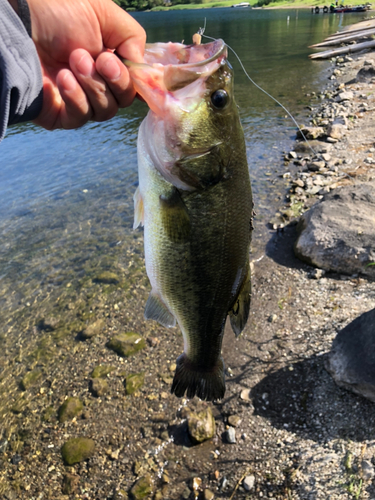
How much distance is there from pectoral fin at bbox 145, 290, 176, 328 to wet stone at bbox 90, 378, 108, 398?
8.82 ft

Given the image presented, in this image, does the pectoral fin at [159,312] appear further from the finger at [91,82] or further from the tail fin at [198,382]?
the finger at [91,82]

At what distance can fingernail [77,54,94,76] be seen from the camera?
2160 mm

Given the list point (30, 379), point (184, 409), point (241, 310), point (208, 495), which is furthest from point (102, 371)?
point (241, 310)

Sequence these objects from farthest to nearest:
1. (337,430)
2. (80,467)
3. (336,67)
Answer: (336,67) < (80,467) < (337,430)

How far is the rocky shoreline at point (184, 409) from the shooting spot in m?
3.55

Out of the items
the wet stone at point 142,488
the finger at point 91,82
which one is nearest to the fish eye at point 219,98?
the finger at point 91,82

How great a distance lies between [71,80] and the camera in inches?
87.9

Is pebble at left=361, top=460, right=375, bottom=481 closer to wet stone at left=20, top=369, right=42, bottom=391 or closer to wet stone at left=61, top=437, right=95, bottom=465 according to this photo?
wet stone at left=61, top=437, right=95, bottom=465

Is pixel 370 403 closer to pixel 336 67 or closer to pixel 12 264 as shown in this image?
pixel 12 264

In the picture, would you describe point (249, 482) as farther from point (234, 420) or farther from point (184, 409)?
point (184, 409)

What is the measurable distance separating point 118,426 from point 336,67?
82.7ft

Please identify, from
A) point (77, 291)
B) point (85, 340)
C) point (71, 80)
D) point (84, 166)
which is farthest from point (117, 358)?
point (84, 166)

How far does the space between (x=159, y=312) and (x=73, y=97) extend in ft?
5.00

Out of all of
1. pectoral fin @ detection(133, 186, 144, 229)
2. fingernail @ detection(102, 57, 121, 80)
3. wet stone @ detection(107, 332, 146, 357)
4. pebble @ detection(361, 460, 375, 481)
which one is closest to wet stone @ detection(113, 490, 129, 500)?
wet stone @ detection(107, 332, 146, 357)
